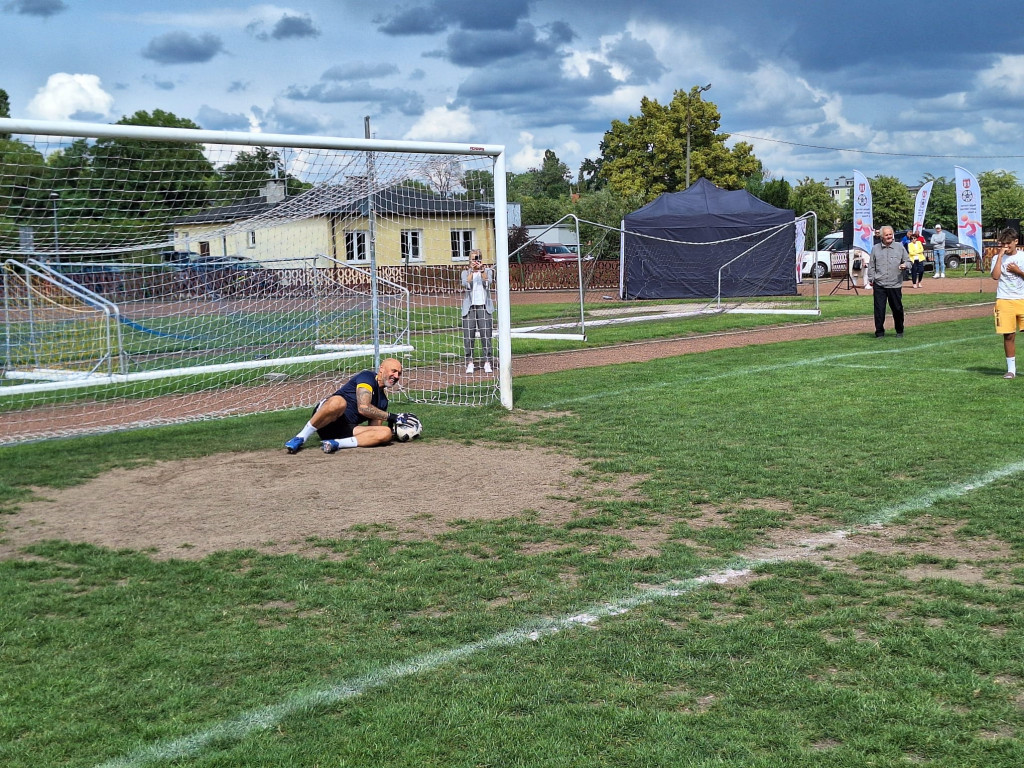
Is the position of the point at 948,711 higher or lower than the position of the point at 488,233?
lower

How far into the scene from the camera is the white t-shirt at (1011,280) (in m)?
11.6

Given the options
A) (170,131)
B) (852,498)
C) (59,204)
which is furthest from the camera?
(59,204)

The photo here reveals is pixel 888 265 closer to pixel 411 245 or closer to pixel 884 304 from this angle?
pixel 884 304

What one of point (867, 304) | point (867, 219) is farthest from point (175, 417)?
point (867, 219)

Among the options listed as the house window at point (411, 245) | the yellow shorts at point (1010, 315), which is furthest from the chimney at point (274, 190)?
the yellow shorts at point (1010, 315)

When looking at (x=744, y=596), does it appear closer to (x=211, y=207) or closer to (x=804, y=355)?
(x=211, y=207)

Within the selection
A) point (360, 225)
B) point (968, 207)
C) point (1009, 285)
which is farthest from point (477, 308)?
point (968, 207)

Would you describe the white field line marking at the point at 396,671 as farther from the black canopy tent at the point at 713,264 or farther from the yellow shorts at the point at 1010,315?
the black canopy tent at the point at 713,264

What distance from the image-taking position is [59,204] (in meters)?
11.0

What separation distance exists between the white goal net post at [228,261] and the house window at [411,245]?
0.04 metres

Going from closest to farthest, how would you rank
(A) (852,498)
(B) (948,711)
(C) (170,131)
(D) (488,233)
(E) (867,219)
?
(B) (948,711), (A) (852,498), (C) (170,131), (D) (488,233), (E) (867,219)

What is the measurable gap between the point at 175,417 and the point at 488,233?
4656mm

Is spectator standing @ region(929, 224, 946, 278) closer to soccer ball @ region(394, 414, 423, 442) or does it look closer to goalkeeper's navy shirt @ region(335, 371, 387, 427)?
soccer ball @ region(394, 414, 423, 442)

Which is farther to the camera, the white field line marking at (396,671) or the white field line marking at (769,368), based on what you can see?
the white field line marking at (769,368)
